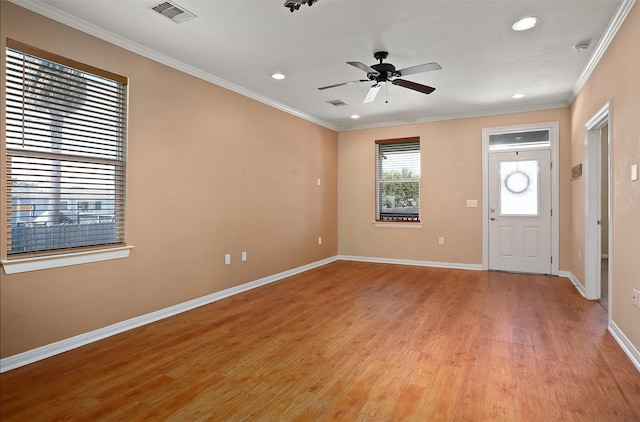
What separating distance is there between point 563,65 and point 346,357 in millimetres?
3889

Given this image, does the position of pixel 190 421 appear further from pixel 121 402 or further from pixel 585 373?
pixel 585 373

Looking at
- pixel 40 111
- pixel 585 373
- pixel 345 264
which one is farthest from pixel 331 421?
pixel 345 264

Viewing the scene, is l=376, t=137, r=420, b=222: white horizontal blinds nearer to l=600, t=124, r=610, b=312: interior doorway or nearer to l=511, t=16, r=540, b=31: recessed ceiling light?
l=600, t=124, r=610, b=312: interior doorway

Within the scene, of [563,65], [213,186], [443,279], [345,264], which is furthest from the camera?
[345,264]

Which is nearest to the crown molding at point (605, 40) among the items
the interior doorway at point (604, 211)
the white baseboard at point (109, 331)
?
the interior doorway at point (604, 211)

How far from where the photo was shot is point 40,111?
9.00 feet

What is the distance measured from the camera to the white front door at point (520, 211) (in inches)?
222

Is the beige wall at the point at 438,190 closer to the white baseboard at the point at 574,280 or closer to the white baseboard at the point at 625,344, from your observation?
the white baseboard at the point at 574,280

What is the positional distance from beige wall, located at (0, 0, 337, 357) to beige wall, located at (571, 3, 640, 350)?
12.8 feet

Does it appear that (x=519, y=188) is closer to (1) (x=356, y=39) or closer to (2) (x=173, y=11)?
(1) (x=356, y=39)

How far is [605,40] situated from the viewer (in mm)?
3230

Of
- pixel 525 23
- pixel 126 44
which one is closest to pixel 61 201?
→ pixel 126 44

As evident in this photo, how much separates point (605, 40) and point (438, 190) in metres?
3.38

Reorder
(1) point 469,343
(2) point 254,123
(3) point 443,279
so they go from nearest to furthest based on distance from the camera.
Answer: (1) point 469,343 → (2) point 254,123 → (3) point 443,279
